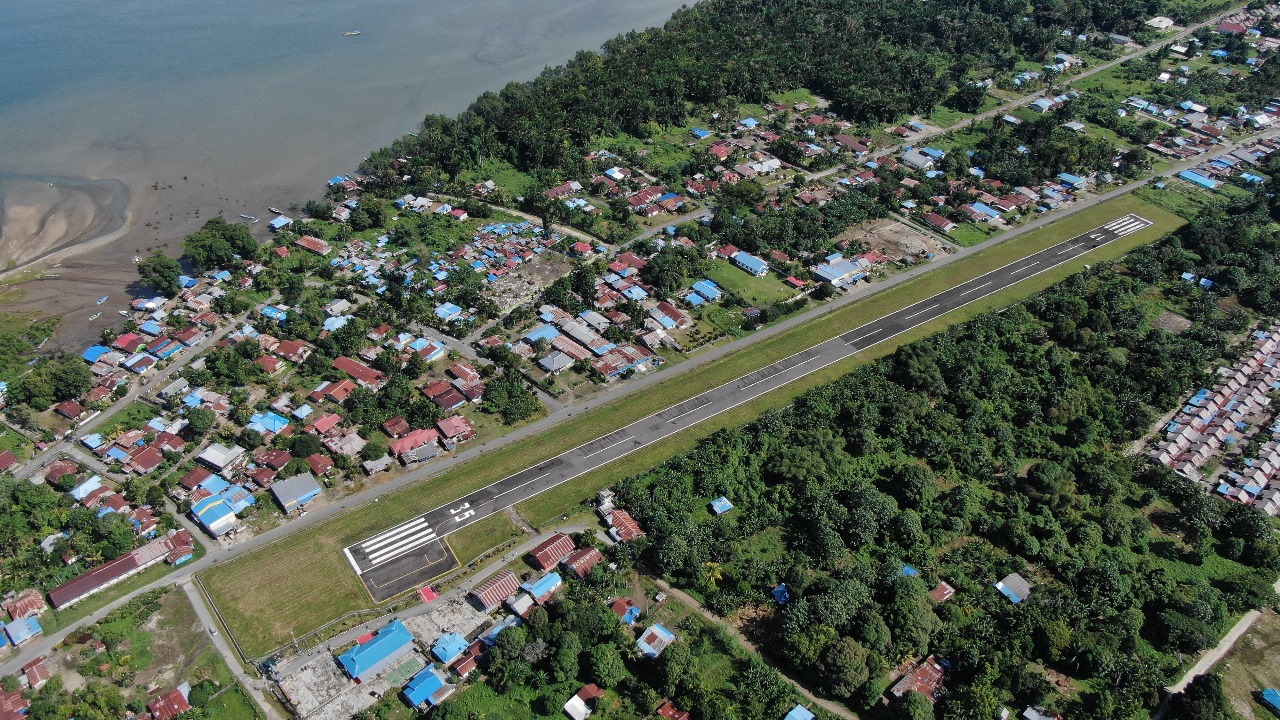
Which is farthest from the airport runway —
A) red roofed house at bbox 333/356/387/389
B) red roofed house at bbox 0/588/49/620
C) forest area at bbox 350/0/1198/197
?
forest area at bbox 350/0/1198/197

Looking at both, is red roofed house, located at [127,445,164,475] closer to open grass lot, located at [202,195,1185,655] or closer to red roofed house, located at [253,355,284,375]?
red roofed house, located at [253,355,284,375]

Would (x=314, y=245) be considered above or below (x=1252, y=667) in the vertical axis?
above

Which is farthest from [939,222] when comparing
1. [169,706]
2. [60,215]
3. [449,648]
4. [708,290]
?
[60,215]

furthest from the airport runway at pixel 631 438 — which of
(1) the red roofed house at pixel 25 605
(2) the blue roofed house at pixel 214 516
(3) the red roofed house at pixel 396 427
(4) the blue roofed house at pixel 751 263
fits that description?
(1) the red roofed house at pixel 25 605

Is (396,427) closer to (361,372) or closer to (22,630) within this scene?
(361,372)

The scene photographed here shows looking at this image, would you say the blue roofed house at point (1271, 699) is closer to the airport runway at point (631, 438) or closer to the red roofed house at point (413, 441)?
the airport runway at point (631, 438)

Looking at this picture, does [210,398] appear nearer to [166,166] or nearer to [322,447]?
[322,447]
